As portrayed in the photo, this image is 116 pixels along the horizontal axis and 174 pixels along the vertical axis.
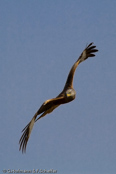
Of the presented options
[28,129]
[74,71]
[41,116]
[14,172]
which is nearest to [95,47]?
[74,71]

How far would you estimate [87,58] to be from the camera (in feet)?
50.6

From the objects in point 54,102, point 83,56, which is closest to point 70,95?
point 54,102

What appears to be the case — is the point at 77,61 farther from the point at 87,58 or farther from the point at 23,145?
the point at 23,145

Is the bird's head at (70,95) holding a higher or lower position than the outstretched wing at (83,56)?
lower

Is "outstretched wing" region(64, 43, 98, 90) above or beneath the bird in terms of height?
above

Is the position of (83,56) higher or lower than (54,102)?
higher

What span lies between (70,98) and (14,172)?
305 cm

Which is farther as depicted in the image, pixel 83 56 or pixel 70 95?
pixel 83 56

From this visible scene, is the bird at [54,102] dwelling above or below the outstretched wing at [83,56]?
below

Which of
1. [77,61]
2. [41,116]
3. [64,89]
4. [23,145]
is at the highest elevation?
[77,61]

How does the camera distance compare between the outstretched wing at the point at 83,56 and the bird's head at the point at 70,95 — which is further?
the outstretched wing at the point at 83,56

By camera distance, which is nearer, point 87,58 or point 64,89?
point 64,89

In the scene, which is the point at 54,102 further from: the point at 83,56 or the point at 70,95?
the point at 83,56

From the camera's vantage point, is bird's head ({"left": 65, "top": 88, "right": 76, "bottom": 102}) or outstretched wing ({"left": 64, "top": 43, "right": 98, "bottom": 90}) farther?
outstretched wing ({"left": 64, "top": 43, "right": 98, "bottom": 90})
